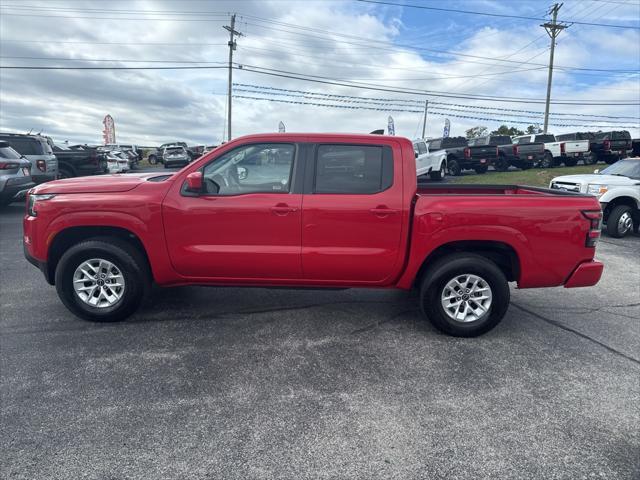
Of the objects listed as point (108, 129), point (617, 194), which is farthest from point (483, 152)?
point (108, 129)

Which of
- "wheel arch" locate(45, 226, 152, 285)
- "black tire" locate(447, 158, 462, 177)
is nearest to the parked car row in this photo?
"black tire" locate(447, 158, 462, 177)

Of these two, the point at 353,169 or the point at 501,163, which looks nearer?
the point at 353,169

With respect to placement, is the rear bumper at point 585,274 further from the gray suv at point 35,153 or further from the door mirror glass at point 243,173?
the gray suv at point 35,153

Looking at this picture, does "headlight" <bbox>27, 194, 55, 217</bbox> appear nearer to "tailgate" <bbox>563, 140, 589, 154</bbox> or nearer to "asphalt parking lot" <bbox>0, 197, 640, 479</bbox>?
"asphalt parking lot" <bbox>0, 197, 640, 479</bbox>

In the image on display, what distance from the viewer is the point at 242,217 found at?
4.12 m

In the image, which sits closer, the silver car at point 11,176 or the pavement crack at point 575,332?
the pavement crack at point 575,332

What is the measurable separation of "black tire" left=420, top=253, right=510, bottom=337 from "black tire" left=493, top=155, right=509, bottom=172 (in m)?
20.9

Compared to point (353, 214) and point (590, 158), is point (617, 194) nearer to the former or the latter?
point (353, 214)

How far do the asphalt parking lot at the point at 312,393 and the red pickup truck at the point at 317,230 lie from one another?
48cm

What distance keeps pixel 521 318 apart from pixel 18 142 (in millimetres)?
13547

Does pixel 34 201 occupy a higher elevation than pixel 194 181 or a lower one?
lower

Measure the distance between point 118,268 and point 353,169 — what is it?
96.2 inches

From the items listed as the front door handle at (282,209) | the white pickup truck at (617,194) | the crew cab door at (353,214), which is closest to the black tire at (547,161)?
the white pickup truck at (617,194)

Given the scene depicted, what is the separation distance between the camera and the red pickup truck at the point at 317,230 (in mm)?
4062
